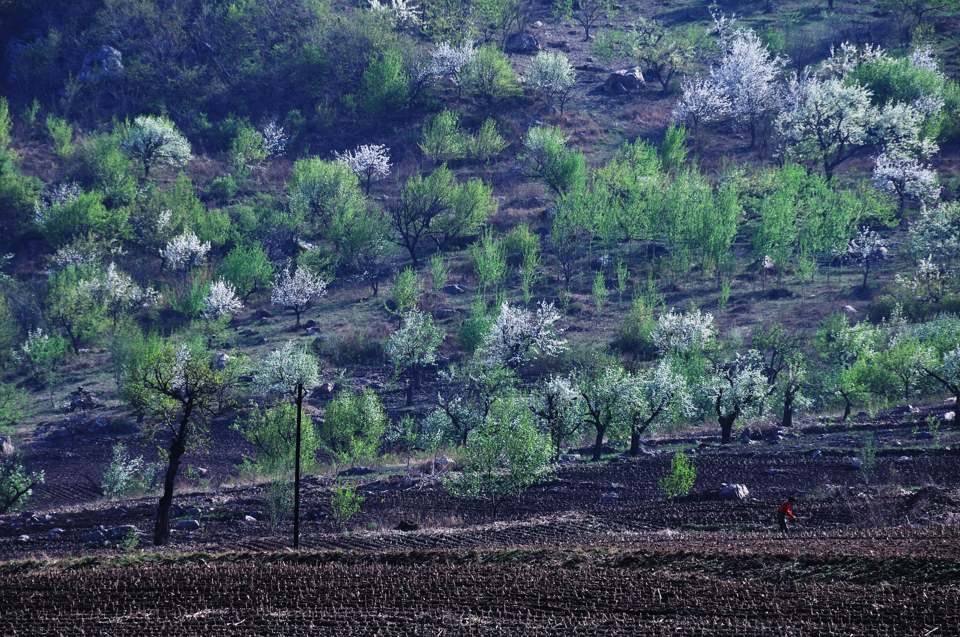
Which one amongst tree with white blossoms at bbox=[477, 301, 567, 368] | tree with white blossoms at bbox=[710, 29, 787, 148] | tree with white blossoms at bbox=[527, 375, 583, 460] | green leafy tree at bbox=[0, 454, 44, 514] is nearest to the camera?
green leafy tree at bbox=[0, 454, 44, 514]

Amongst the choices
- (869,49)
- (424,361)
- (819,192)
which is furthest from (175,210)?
(869,49)

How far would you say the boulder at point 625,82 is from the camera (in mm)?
115312

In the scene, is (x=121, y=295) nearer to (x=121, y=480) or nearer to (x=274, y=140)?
(x=121, y=480)

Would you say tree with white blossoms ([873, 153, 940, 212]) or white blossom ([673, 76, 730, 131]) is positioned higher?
white blossom ([673, 76, 730, 131])

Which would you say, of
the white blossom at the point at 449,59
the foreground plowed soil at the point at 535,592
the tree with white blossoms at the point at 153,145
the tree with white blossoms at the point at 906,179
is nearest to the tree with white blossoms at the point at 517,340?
the foreground plowed soil at the point at 535,592

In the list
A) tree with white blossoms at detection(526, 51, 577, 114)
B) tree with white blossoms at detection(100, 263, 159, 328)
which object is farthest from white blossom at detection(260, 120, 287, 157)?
tree with white blossoms at detection(100, 263, 159, 328)

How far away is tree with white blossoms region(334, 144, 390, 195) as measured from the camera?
98.4 meters

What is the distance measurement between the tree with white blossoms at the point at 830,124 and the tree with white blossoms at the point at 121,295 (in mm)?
68142

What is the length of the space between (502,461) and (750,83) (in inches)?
3229

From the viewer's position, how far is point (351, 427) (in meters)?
49.9

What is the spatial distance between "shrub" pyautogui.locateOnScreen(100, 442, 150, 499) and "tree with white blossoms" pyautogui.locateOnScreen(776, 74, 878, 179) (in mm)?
72481

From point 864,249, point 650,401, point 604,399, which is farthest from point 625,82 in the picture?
point 604,399

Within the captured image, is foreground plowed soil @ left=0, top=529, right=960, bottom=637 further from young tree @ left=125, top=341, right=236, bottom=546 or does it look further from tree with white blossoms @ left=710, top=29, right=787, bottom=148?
tree with white blossoms @ left=710, top=29, right=787, bottom=148

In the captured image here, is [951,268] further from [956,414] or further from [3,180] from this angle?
[3,180]
